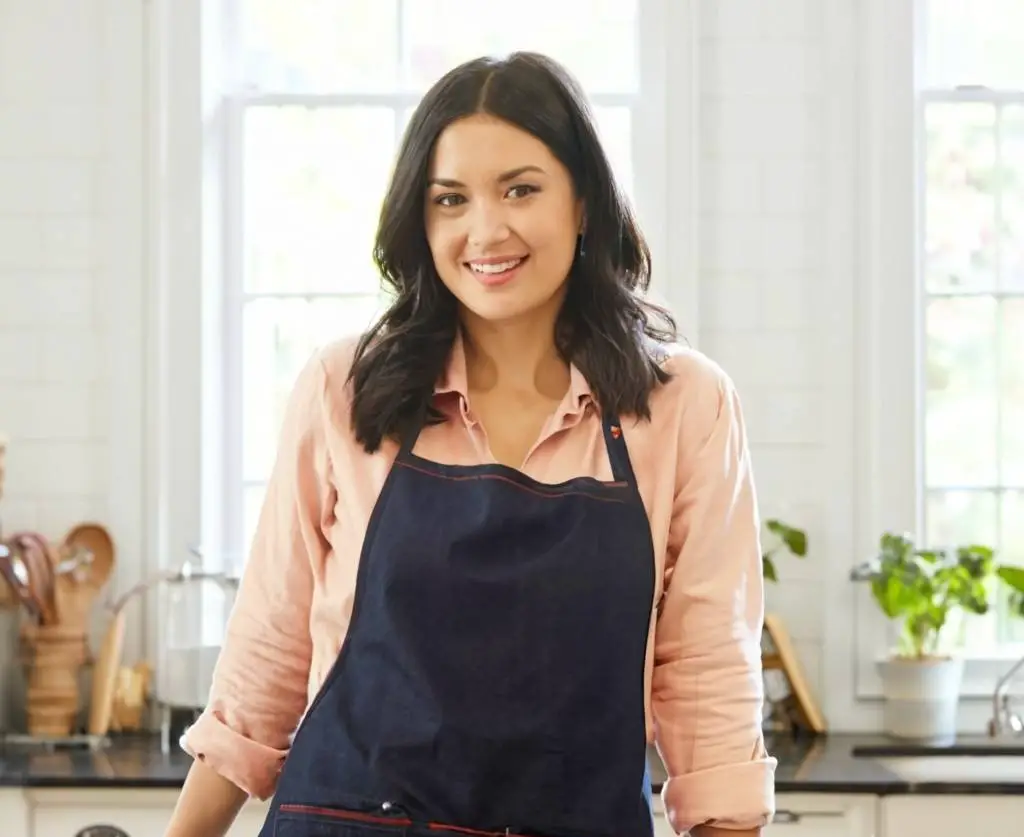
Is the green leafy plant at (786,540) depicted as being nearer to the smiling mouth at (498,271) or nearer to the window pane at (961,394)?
the window pane at (961,394)

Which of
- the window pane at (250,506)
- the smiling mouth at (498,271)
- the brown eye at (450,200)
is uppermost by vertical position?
the brown eye at (450,200)

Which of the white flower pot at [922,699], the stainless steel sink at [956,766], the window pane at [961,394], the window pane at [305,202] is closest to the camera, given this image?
the stainless steel sink at [956,766]

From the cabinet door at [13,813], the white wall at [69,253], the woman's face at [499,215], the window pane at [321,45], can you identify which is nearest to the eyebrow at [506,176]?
the woman's face at [499,215]

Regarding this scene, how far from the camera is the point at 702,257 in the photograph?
11.7ft

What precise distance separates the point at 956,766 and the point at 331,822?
74.3 inches

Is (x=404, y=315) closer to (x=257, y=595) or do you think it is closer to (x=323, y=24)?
(x=257, y=595)

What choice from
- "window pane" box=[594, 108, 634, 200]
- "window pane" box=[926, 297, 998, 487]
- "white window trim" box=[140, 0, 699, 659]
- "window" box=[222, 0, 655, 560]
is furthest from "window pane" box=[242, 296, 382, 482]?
"window pane" box=[926, 297, 998, 487]

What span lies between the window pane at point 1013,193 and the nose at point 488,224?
7.59ft

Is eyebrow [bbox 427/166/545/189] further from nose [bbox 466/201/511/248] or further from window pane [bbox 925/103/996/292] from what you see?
window pane [bbox 925/103/996/292]

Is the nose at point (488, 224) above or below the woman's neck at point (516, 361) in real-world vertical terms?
above

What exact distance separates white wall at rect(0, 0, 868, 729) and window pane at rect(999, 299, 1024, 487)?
0.43 metres

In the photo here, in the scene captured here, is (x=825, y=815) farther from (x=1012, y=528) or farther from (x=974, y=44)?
(x=974, y=44)

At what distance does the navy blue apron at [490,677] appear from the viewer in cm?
167

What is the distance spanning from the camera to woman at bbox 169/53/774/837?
1.68 m
